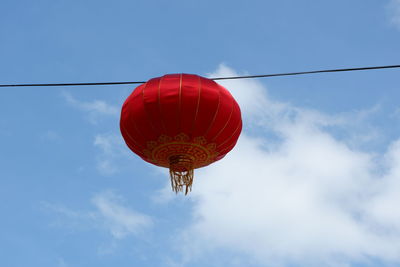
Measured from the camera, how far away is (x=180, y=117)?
21.9ft

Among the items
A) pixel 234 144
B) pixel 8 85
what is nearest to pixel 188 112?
pixel 234 144

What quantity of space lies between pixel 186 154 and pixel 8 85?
197cm

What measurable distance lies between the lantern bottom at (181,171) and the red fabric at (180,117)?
0.13m

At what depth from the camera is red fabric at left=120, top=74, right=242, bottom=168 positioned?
22.0 feet

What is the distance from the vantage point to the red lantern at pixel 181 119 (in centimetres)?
669

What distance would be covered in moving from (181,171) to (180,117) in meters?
1.00

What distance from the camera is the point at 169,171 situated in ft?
24.7

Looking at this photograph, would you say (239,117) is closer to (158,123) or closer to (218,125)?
(218,125)

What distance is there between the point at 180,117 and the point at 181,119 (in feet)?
0.07

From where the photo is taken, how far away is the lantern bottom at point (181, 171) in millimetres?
7266

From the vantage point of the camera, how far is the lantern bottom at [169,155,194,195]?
727 cm

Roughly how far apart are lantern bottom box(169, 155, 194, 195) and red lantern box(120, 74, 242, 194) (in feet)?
0.07

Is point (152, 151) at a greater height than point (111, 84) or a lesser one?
lesser

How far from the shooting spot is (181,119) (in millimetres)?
6672
